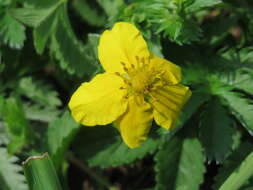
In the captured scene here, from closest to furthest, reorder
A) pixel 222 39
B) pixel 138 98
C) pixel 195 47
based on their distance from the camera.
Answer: pixel 138 98
pixel 195 47
pixel 222 39

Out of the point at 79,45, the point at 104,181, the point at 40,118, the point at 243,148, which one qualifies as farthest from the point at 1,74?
the point at 243,148

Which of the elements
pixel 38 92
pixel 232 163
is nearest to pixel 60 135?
pixel 38 92

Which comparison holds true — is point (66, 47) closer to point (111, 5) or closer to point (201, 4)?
point (111, 5)

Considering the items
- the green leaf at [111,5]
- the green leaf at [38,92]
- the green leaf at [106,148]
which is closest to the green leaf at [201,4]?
the green leaf at [111,5]

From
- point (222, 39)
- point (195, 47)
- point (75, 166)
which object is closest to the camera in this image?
point (195, 47)

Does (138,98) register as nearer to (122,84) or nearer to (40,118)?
(122,84)

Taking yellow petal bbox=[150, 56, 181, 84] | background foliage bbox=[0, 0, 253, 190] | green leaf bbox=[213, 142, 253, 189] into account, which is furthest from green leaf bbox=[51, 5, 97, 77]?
green leaf bbox=[213, 142, 253, 189]

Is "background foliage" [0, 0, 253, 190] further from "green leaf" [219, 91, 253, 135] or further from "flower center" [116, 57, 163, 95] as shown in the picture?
"flower center" [116, 57, 163, 95]

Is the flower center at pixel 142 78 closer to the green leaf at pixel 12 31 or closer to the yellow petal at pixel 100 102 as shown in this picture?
the yellow petal at pixel 100 102
